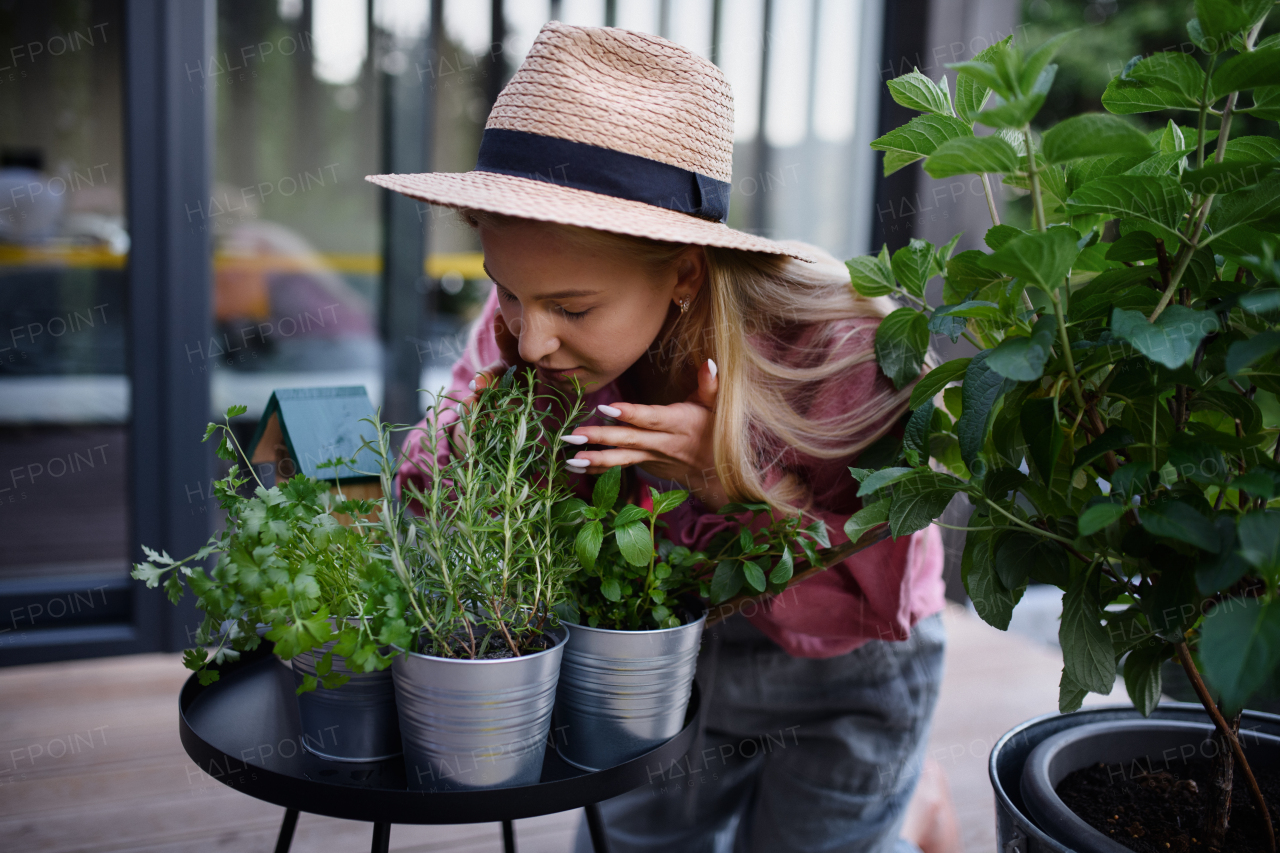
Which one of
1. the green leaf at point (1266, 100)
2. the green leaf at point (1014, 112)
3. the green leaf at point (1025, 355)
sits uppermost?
the green leaf at point (1266, 100)

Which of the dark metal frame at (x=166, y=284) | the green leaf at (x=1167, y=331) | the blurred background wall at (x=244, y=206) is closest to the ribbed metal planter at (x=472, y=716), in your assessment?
the green leaf at (x=1167, y=331)

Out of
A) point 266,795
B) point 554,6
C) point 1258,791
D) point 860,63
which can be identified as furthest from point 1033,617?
point 266,795

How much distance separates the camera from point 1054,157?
61 centimetres

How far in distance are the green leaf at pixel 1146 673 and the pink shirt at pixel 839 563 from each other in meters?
0.31

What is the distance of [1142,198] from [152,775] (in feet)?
6.93

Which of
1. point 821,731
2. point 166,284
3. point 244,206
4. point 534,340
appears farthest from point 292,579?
point 244,206

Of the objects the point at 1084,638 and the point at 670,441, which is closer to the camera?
the point at 1084,638

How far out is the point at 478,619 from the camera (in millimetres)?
738

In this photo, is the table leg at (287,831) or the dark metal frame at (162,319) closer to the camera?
the table leg at (287,831)

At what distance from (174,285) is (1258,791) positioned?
8.29ft

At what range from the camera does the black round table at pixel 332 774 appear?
27.3 inches

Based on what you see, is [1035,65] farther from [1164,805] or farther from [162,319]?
[162,319]

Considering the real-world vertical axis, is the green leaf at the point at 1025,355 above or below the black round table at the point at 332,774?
above

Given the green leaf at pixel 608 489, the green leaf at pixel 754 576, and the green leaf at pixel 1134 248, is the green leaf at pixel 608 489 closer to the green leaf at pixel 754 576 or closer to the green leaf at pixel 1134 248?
the green leaf at pixel 754 576
